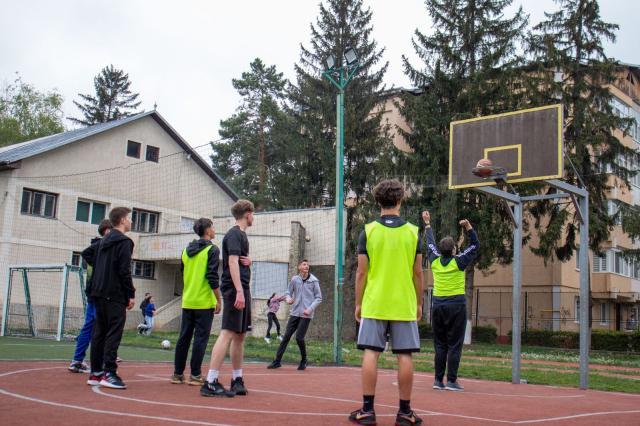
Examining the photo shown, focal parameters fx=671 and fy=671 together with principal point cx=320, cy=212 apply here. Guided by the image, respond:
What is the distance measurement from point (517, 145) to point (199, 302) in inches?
293

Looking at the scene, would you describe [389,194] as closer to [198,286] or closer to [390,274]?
[390,274]

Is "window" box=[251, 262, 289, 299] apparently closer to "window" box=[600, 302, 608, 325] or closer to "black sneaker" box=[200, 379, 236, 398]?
"black sneaker" box=[200, 379, 236, 398]

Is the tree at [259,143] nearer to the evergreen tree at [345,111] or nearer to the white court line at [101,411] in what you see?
the evergreen tree at [345,111]

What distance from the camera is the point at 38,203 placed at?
101 ft

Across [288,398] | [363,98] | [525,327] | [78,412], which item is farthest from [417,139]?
[78,412]

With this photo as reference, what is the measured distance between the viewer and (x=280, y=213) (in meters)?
32.8

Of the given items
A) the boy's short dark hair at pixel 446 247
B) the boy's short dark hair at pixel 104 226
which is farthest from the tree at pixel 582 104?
the boy's short dark hair at pixel 104 226

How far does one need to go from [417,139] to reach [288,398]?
25.0 metres

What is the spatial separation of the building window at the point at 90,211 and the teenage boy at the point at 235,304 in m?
26.6

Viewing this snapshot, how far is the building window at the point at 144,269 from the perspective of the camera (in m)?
35.0

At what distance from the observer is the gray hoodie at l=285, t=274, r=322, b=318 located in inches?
487

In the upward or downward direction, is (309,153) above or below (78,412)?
above

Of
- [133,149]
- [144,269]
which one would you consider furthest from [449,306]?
[133,149]

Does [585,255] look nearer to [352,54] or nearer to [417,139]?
[352,54]
